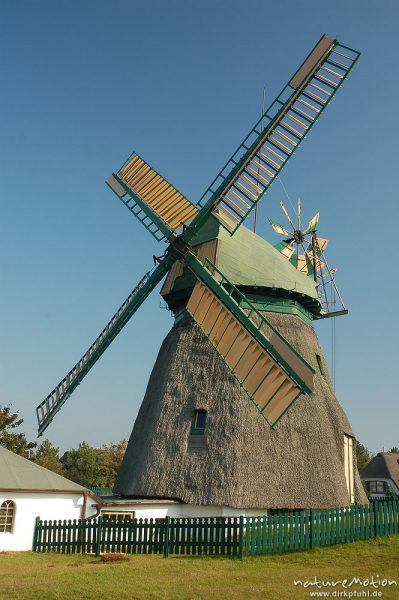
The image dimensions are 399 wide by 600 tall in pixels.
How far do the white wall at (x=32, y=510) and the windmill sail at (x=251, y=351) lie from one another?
571cm

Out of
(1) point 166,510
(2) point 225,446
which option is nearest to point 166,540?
(1) point 166,510

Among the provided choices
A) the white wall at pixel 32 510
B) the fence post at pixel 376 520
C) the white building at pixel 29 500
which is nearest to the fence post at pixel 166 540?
the white building at pixel 29 500

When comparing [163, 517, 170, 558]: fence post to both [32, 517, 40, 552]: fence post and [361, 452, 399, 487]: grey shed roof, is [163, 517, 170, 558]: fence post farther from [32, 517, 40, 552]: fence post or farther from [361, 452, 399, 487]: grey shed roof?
[361, 452, 399, 487]: grey shed roof

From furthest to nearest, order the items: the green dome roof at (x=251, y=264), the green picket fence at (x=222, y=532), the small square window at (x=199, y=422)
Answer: the green dome roof at (x=251, y=264), the small square window at (x=199, y=422), the green picket fence at (x=222, y=532)

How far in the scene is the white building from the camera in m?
14.7

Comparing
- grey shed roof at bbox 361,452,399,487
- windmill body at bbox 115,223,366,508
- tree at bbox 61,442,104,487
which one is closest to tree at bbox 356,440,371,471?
grey shed roof at bbox 361,452,399,487

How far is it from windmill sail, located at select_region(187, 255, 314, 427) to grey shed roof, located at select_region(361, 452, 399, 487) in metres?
37.3

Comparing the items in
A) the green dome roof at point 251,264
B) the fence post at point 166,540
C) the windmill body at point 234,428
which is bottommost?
the fence post at point 166,540

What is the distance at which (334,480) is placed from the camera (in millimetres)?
17406

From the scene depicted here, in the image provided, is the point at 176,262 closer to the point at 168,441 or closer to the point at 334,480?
the point at 168,441

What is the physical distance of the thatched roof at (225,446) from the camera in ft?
53.3

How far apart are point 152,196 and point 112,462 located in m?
19.4

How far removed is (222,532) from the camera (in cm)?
1371

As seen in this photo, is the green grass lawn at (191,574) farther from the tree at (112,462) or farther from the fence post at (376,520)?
the tree at (112,462)
